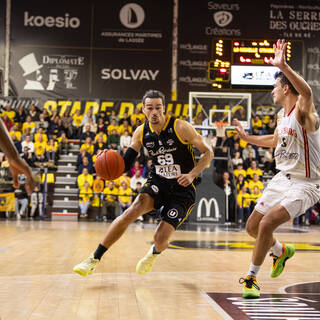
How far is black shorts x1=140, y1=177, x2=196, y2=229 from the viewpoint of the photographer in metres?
5.12

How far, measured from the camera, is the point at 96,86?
21297 millimetres

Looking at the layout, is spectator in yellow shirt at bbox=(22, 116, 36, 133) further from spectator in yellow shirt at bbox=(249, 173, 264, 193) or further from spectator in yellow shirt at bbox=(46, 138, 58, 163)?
spectator in yellow shirt at bbox=(249, 173, 264, 193)

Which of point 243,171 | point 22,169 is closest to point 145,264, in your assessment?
point 22,169

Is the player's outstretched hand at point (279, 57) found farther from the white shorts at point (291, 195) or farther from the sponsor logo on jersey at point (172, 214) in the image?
the sponsor logo on jersey at point (172, 214)

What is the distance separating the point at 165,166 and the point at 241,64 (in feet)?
33.5

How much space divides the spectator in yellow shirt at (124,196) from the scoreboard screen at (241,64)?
3.80 m

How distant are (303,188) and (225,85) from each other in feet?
35.1

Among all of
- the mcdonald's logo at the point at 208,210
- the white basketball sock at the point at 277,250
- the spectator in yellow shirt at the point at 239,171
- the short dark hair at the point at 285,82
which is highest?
the short dark hair at the point at 285,82

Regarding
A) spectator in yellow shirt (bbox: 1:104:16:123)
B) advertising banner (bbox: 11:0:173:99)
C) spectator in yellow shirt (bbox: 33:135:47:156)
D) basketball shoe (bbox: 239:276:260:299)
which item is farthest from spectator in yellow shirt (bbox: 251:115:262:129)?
basketball shoe (bbox: 239:276:260:299)

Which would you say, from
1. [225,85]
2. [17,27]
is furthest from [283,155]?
[17,27]

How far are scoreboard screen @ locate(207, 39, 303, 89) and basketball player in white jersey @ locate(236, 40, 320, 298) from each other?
10.2 meters

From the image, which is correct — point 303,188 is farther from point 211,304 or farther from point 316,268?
point 316,268

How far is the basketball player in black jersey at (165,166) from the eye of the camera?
5.11 metres

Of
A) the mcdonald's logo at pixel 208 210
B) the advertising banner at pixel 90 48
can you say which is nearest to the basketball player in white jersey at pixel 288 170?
the mcdonald's logo at pixel 208 210
